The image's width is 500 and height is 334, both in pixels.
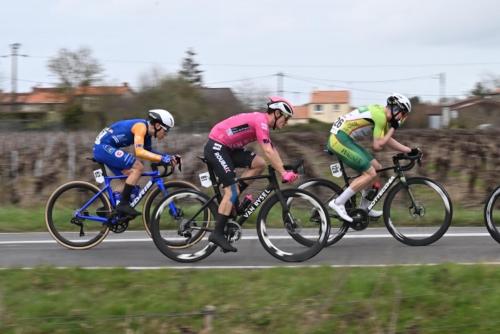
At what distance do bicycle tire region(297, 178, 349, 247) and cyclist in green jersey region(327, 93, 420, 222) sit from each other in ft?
0.44

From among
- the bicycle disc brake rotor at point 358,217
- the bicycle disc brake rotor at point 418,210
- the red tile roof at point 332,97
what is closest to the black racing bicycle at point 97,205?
the bicycle disc brake rotor at point 358,217

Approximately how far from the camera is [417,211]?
8.59m

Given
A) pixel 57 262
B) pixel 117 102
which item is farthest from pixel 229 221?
pixel 117 102

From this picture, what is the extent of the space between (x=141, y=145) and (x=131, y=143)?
0.59 m

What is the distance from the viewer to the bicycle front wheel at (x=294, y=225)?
7.66 m

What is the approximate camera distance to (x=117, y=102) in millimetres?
43656

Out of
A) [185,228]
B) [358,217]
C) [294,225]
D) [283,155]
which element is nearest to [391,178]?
[358,217]

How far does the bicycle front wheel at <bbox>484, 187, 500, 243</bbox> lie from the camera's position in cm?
823

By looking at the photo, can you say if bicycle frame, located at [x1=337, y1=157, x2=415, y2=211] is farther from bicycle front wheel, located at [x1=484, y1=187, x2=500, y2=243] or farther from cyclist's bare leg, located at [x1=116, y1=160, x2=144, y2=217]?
cyclist's bare leg, located at [x1=116, y1=160, x2=144, y2=217]

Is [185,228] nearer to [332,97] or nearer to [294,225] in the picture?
[294,225]

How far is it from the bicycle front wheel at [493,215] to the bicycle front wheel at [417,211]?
1.57 feet

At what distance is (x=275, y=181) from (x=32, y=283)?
2869 mm

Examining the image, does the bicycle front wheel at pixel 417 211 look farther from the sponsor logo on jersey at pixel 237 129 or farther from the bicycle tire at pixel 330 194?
the sponsor logo on jersey at pixel 237 129

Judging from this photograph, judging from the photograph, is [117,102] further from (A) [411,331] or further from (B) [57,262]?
(A) [411,331]
